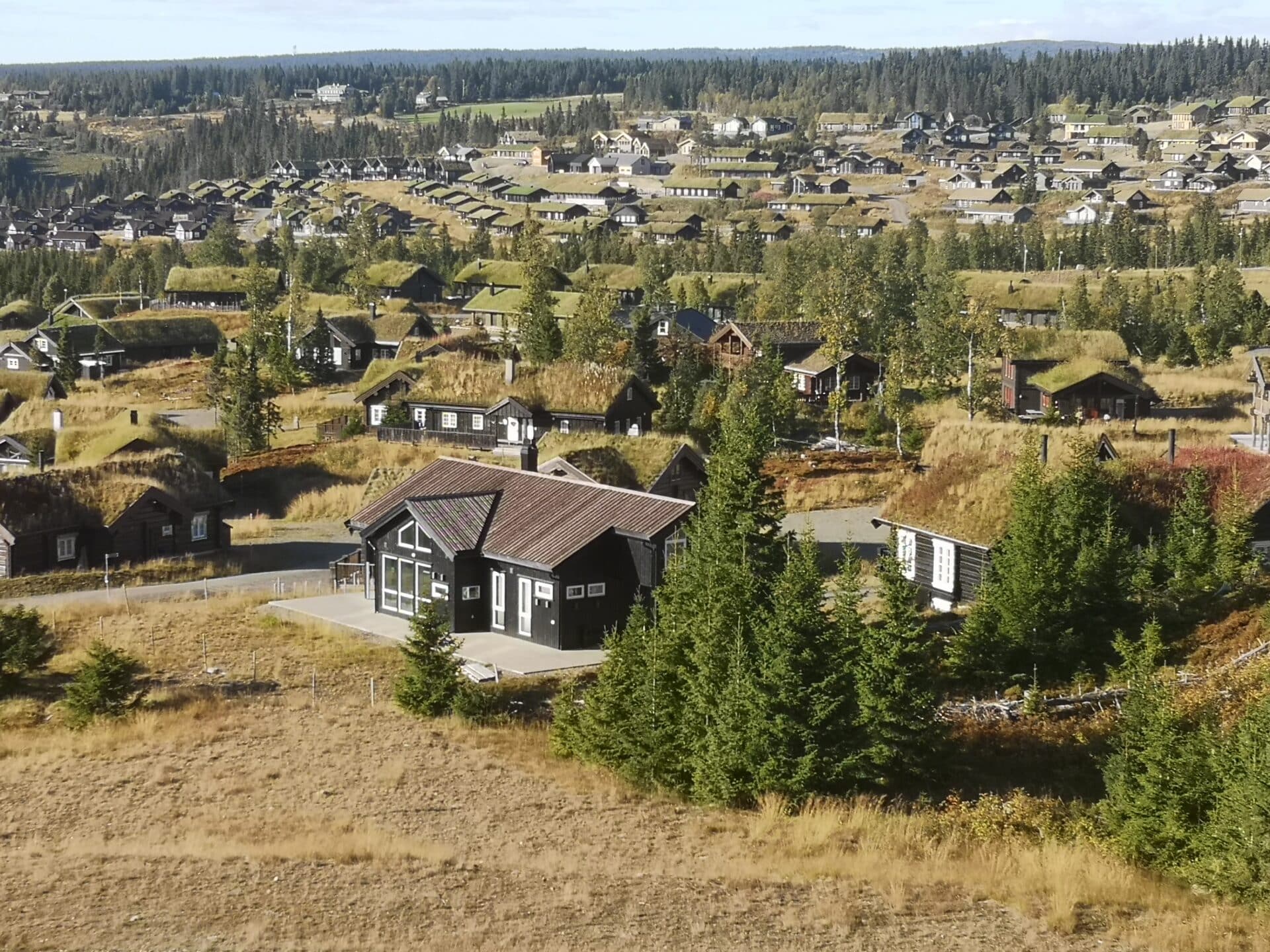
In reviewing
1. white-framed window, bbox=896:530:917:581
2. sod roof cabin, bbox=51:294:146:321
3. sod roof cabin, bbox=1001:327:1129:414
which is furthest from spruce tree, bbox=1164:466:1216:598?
sod roof cabin, bbox=51:294:146:321

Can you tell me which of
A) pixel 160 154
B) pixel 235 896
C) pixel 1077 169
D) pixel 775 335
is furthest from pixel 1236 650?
pixel 160 154

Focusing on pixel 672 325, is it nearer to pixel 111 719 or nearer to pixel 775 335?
pixel 775 335

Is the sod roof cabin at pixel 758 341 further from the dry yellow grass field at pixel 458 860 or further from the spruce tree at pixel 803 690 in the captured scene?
the spruce tree at pixel 803 690

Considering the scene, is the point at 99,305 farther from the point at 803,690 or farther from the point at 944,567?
the point at 803,690

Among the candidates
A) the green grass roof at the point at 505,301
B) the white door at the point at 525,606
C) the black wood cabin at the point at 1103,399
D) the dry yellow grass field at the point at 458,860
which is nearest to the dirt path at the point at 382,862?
the dry yellow grass field at the point at 458,860

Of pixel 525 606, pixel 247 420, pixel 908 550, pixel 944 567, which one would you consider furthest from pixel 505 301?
pixel 525 606

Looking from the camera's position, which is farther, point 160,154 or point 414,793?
point 160,154

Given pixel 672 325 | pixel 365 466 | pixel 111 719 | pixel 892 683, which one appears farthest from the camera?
pixel 672 325
